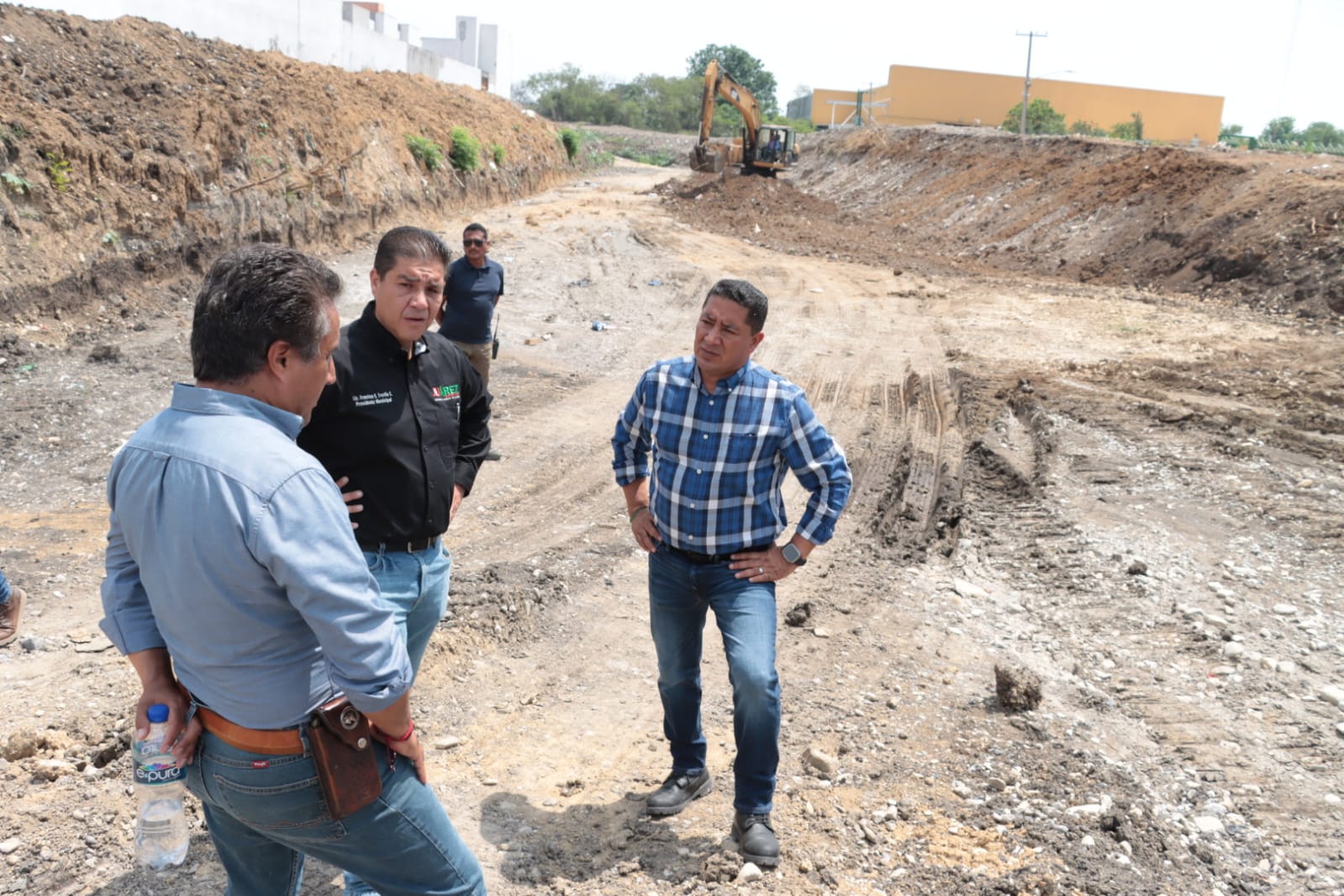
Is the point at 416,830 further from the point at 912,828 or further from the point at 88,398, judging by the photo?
the point at 88,398

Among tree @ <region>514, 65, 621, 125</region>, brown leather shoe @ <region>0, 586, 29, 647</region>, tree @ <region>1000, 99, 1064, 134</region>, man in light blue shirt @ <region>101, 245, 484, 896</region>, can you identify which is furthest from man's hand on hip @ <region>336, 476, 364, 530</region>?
tree @ <region>514, 65, 621, 125</region>

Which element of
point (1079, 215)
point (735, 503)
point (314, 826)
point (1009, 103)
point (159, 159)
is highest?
point (1009, 103)

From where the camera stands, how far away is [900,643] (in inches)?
229

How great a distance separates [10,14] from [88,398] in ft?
24.4

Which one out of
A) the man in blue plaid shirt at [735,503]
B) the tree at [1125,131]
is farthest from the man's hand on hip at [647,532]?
the tree at [1125,131]

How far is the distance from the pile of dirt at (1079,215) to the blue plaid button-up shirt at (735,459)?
14.5 meters

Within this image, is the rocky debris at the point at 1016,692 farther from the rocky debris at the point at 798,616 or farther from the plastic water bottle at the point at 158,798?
the plastic water bottle at the point at 158,798

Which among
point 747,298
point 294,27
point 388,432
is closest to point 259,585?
point 388,432

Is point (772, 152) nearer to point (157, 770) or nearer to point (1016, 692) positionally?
point (1016, 692)

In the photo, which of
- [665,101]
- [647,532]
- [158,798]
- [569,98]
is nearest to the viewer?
[158,798]

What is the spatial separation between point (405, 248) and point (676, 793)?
2379mm

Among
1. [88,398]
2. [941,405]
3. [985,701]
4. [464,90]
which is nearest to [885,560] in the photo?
[985,701]

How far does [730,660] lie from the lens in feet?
11.6

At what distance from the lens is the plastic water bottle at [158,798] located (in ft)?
6.89
